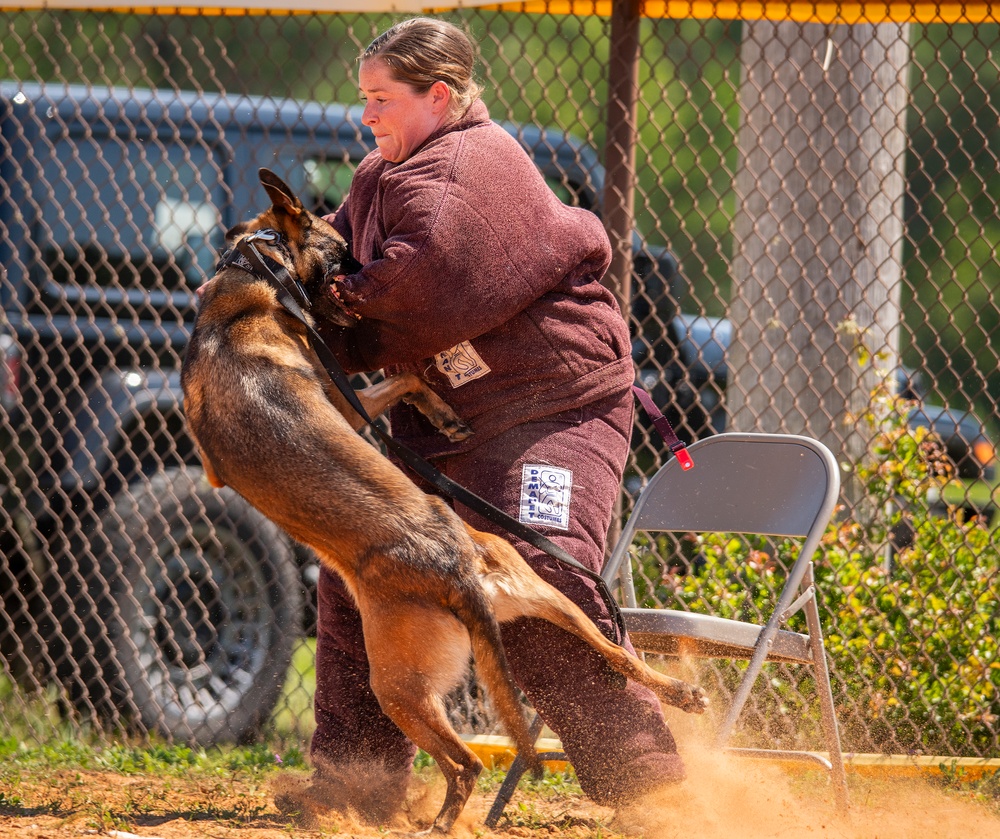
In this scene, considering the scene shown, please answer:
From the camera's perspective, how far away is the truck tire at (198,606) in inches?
178

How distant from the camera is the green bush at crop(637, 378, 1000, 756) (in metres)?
4.04

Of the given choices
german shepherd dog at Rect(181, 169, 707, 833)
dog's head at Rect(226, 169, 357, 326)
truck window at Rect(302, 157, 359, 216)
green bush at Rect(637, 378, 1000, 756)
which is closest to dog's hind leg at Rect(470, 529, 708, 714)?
german shepherd dog at Rect(181, 169, 707, 833)

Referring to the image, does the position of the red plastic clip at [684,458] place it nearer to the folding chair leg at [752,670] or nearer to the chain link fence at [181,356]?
the folding chair leg at [752,670]

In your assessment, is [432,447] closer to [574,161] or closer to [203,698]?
[203,698]

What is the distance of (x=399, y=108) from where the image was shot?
2.97 meters

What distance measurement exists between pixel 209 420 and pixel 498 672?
1.00 m

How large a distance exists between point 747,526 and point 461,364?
978mm

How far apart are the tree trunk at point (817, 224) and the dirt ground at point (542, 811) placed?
1467mm

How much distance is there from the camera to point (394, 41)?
2.97 metres

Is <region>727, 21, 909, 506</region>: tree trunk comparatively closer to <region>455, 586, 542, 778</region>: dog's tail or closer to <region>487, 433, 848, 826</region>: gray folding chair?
<region>487, 433, 848, 826</region>: gray folding chair

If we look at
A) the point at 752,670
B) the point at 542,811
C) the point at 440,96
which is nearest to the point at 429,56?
the point at 440,96

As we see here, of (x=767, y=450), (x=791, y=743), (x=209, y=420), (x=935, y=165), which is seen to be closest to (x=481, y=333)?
(x=209, y=420)

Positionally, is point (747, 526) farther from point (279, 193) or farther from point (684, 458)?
point (279, 193)

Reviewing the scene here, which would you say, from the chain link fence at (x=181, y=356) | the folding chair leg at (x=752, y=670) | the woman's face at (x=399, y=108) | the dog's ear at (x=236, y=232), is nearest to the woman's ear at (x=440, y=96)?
the woman's face at (x=399, y=108)
